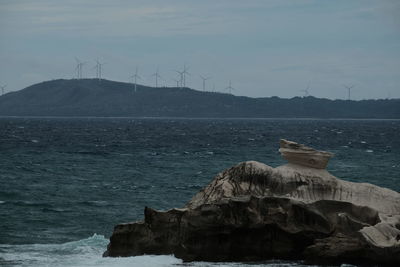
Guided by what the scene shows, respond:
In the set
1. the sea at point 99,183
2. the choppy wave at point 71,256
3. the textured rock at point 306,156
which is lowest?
the sea at point 99,183

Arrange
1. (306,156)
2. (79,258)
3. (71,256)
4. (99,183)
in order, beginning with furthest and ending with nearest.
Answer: (99,183)
(306,156)
(71,256)
(79,258)

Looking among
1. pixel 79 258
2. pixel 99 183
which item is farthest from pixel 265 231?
pixel 99 183

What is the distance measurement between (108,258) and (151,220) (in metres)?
2.24

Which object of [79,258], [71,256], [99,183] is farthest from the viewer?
[99,183]

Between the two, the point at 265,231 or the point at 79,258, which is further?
the point at 79,258

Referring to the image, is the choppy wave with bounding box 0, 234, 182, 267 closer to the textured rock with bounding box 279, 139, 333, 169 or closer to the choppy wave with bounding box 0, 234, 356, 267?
the choppy wave with bounding box 0, 234, 356, 267

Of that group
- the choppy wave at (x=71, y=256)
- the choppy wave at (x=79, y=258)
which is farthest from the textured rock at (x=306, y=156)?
the choppy wave at (x=71, y=256)

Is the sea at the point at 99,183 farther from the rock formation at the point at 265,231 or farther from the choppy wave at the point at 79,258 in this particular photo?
the rock formation at the point at 265,231

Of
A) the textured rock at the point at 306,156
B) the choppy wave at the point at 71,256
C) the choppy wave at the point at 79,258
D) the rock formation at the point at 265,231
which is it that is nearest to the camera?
the rock formation at the point at 265,231

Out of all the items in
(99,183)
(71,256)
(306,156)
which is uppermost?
(306,156)

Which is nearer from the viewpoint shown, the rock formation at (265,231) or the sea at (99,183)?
the rock formation at (265,231)

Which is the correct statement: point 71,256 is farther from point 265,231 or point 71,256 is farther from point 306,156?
point 306,156

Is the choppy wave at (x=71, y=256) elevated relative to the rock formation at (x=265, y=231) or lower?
lower

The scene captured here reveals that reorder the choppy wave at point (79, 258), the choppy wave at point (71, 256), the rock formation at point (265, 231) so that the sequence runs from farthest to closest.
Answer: the choppy wave at point (71, 256) → the choppy wave at point (79, 258) → the rock formation at point (265, 231)
